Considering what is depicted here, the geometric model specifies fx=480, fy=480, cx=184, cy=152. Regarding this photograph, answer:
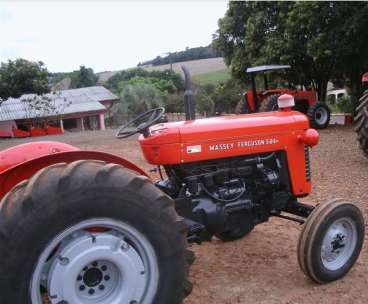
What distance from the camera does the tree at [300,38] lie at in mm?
13094

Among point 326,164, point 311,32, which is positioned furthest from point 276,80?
Answer: point 326,164

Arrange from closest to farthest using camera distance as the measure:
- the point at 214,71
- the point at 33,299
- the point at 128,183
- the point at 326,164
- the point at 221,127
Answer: the point at 33,299, the point at 128,183, the point at 221,127, the point at 326,164, the point at 214,71

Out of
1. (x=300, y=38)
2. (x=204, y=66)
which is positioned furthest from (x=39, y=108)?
(x=204, y=66)

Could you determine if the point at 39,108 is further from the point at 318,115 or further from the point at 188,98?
the point at 188,98

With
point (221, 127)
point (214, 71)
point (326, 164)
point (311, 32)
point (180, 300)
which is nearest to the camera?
point (180, 300)

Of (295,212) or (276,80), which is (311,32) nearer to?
(276,80)

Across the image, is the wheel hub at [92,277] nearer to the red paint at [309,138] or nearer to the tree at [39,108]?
the red paint at [309,138]

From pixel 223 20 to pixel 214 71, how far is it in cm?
3637

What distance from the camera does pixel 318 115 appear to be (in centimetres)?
1408

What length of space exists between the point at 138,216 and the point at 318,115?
1242 cm

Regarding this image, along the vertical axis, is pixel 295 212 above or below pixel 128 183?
below

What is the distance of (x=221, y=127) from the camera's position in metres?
3.46

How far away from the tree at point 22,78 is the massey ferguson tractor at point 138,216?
21408 millimetres

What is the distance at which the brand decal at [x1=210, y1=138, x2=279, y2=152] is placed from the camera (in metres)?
3.43
